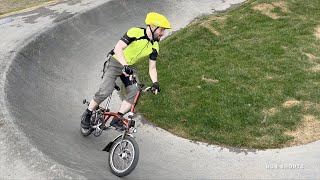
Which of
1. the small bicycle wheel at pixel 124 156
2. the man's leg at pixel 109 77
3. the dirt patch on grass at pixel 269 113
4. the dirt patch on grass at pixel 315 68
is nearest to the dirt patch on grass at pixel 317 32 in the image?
the dirt patch on grass at pixel 315 68

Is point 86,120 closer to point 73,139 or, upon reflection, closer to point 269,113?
point 73,139

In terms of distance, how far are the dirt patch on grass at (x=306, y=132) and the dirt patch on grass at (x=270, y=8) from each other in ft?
36.7

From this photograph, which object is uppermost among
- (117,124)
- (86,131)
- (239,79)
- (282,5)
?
(117,124)

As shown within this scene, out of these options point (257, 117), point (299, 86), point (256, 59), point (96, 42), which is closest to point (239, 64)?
point (256, 59)

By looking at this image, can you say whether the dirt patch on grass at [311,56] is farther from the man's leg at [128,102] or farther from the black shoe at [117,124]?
the black shoe at [117,124]

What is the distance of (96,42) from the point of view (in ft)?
52.5

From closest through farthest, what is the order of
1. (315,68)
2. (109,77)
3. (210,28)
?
(109,77) → (315,68) → (210,28)

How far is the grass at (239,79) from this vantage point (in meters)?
9.77

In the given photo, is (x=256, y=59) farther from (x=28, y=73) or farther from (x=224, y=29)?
(x=28, y=73)

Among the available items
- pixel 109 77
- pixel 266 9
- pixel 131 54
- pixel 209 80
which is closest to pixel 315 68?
pixel 209 80

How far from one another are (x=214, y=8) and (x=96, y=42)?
9.75m

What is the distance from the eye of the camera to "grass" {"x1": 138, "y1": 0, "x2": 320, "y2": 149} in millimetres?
9773

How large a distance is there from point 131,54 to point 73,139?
254 cm

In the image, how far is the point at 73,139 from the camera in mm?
8547
